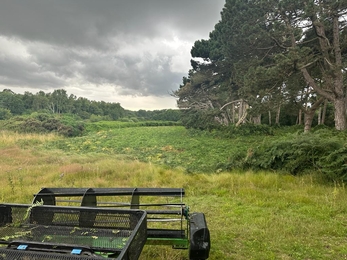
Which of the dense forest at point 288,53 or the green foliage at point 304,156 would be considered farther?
the dense forest at point 288,53

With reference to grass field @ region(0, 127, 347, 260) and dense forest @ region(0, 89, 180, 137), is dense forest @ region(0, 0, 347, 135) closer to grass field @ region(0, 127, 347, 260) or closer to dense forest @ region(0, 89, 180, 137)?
grass field @ region(0, 127, 347, 260)

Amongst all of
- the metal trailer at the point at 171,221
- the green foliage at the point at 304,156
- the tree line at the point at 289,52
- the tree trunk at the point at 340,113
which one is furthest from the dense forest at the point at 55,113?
the metal trailer at the point at 171,221

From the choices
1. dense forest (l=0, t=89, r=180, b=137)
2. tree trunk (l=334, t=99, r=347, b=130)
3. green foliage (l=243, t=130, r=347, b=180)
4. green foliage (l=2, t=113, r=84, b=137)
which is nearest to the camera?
green foliage (l=243, t=130, r=347, b=180)

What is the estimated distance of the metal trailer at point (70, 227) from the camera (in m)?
2.05

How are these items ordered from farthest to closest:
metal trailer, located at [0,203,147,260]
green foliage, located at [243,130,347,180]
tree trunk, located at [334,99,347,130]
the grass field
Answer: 1. tree trunk, located at [334,99,347,130]
2. green foliage, located at [243,130,347,180]
3. the grass field
4. metal trailer, located at [0,203,147,260]

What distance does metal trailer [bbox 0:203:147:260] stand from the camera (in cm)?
205

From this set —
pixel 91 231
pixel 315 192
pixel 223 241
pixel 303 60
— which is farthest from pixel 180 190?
pixel 303 60

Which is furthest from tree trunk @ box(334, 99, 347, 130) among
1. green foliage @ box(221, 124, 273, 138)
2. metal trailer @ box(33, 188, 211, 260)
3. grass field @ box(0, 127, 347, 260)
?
metal trailer @ box(33, 188, 211, 260)

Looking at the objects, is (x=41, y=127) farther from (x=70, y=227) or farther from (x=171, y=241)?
(x=171, y=241)

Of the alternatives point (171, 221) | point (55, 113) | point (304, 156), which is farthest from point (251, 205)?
point (55, 113)

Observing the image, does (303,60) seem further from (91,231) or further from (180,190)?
(91,231)

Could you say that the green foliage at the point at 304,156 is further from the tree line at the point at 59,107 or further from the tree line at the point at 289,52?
the tree line at the point at 59,107

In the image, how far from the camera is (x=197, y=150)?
1533 centimetres

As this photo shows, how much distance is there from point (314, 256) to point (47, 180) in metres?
7.10
